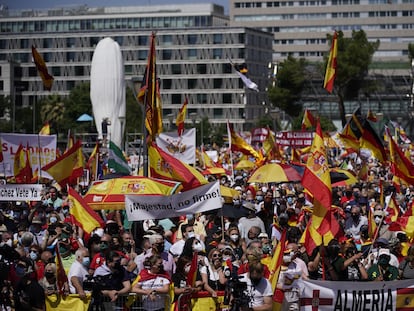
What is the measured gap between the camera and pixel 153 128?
66.5 feet

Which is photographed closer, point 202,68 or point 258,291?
point 258,291

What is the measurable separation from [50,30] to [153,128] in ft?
358

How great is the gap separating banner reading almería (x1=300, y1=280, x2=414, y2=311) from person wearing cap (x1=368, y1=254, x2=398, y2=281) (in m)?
0.98

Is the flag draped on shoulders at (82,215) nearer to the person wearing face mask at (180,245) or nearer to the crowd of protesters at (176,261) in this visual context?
the crowd of protesters at (176,261)

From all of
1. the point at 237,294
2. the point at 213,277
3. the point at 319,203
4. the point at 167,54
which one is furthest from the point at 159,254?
the point at 167,54

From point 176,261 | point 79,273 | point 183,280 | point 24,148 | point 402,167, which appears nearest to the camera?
point 183,280

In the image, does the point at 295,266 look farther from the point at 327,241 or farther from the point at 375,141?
the point at 375,141

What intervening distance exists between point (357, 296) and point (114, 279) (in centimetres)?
266

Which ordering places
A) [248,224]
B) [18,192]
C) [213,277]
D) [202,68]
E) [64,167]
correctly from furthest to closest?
1. [202,68]
2. [64,167]
3. [18,192]
4. [248,224]
5. [213,277]

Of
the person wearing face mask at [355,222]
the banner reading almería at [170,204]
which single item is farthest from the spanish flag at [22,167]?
the banner reading almería at [170,204]

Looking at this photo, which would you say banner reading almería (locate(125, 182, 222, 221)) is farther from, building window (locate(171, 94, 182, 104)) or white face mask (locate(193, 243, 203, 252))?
building window (locate(171, 94, 182, 104))

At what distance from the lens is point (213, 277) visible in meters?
13.6

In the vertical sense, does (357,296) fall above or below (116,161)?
below

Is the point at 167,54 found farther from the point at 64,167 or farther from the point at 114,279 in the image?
the point at 114,279
